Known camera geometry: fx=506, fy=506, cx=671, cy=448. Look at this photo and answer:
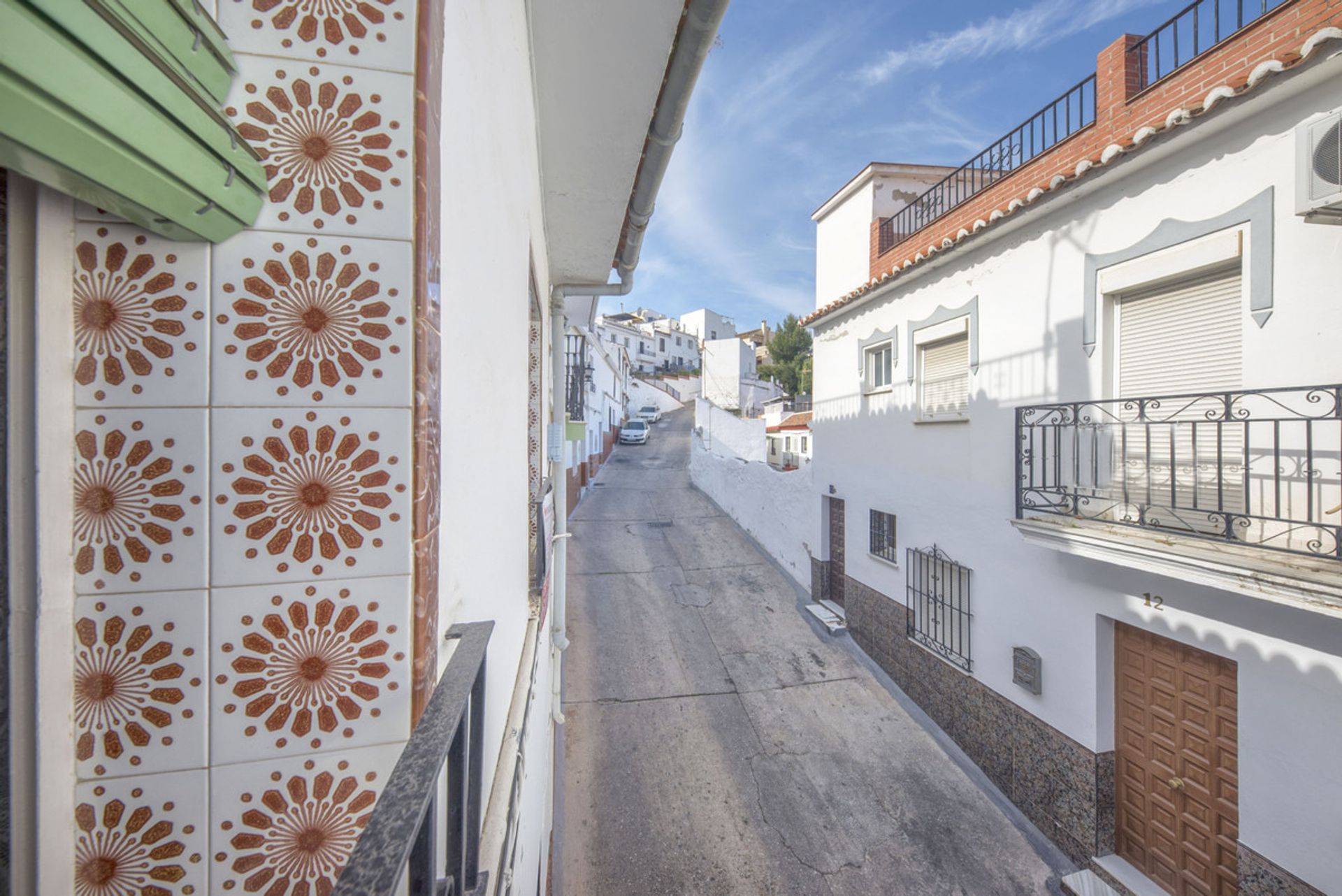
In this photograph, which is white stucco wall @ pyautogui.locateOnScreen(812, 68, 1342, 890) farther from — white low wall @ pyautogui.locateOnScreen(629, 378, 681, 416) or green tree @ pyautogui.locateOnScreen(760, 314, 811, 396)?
white low wall @ pyautogui.locateOnScreen(629, 378, 681, 416)

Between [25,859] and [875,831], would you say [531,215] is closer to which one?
[25,859]

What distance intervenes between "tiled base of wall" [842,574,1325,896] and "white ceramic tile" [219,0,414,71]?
20.5 ft

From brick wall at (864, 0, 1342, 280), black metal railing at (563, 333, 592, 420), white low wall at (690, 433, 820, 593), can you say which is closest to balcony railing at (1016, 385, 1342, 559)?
brick wall at (864, 0, 1342, 280)

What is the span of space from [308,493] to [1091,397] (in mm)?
5906

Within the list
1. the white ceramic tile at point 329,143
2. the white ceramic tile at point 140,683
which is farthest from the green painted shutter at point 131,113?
the white ceramic tile at point 140,683

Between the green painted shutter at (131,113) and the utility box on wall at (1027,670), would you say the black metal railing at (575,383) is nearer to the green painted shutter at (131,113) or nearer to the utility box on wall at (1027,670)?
the utility box on wall at (1027,670)

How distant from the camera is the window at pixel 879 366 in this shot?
7.95 metres

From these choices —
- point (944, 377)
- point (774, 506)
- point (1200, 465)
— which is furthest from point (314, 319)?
point (774, 506)

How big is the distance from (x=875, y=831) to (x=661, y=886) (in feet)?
7.33

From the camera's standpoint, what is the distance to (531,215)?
9.75ft

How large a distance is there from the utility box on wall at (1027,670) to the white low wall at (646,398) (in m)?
31.2

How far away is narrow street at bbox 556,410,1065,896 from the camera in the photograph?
15.4ft

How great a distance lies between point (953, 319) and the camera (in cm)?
639

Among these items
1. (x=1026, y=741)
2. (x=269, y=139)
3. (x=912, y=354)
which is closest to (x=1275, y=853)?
(x=1026, y=741)
